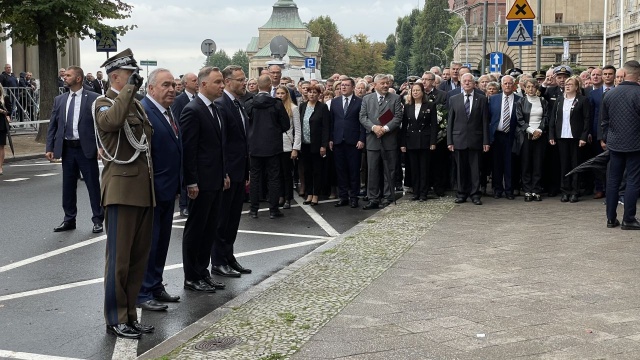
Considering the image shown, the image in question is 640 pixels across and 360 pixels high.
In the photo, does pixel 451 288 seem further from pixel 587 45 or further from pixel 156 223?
pixel 587 45

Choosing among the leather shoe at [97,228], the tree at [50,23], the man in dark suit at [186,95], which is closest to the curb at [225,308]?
the leather shoe at [97,228]

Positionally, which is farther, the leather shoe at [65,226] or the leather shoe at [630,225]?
the leather shoe at [65,226]

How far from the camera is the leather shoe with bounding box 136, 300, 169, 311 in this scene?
765 centimetres

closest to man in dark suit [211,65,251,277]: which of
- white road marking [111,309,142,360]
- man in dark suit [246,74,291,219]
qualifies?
white road marking [111,309,142,360]

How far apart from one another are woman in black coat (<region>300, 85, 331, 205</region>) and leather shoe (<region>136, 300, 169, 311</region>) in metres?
7.61

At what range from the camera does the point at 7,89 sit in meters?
29.8

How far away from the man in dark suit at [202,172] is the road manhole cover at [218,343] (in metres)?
1.89

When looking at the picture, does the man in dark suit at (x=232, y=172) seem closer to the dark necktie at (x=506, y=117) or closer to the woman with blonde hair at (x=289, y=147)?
the woman with blonde hair at (x=289, y=147)

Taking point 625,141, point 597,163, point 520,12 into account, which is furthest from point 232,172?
point 520,12

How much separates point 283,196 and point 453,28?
140 metres

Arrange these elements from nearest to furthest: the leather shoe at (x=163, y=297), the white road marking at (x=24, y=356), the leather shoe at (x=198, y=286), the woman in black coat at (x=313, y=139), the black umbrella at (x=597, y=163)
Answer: the white road marking at (x=24, y=356)
the leather shoe at (x=163, y=297)
the leather shoe at (x=198, y=286)
the black umbrella at (x=597, y=163)
the woman in black coat at (x=313, y=139)

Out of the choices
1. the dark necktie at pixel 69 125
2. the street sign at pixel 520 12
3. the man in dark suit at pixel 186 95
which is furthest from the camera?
the street sign at pixel 520 12

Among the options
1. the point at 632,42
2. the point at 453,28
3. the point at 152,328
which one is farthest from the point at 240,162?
the point at 453,28

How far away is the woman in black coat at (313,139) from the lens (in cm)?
1515
